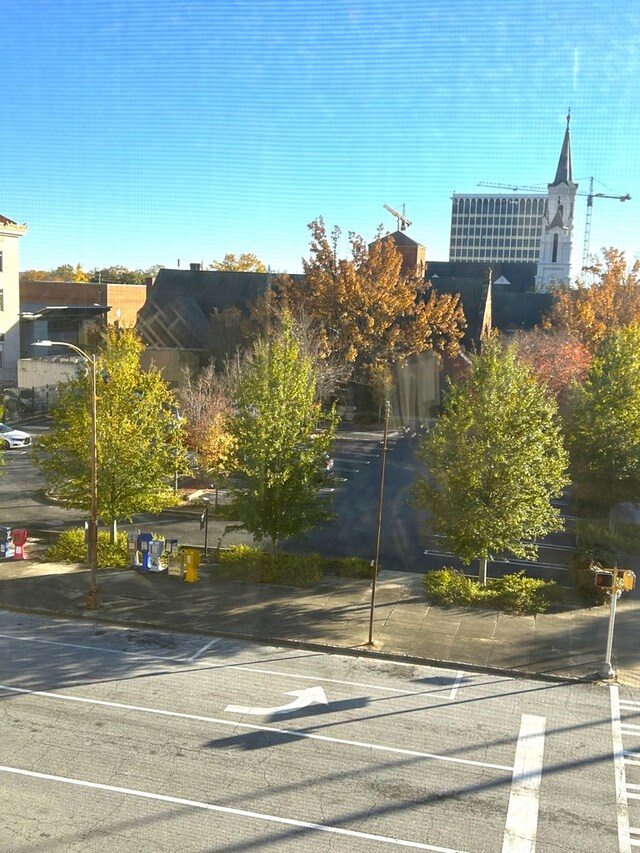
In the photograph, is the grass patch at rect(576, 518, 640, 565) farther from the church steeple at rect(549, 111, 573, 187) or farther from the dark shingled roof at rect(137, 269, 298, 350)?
the church steeple at rect(549, 111, 573, 187)

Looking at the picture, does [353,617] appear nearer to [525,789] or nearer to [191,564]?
[191,564]

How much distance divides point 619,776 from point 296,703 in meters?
4.06

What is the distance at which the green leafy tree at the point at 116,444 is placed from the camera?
16.2m

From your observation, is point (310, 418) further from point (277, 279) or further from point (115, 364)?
point (277, 279)

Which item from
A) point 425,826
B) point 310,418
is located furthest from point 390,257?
point 425,826

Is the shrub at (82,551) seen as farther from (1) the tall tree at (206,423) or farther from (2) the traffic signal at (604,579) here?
(2) the traffic signal at (604,579)

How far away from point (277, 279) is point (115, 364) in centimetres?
2106

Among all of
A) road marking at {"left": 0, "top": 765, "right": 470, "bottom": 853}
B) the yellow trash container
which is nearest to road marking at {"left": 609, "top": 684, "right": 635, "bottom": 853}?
road marking at {"left": 0, "top": 765, "right": 470, "bottom": 853}

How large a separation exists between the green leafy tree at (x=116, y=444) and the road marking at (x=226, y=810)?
26.0 feet

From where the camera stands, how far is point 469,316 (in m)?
40.1

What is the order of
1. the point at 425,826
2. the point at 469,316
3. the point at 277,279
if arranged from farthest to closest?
the point at 469,316 < the point at 277,279 < the point at 425,826

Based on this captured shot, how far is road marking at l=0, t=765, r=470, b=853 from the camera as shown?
7586 mm

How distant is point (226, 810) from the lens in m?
8.02

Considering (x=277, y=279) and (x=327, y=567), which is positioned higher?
(x=277, y=279)
